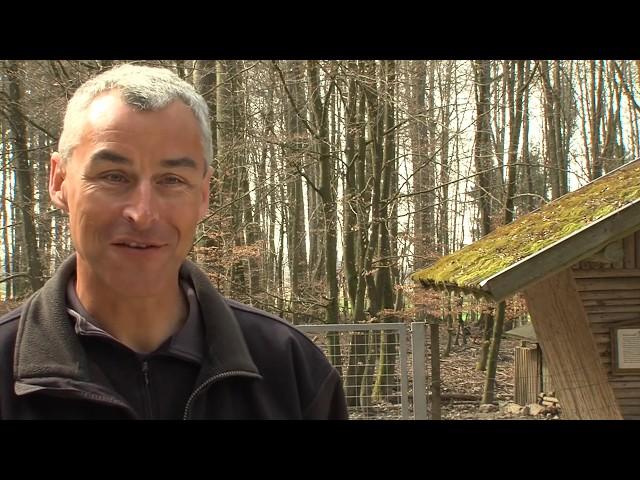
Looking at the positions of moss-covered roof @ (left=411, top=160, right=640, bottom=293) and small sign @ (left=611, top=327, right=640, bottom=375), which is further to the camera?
small sign @ (left=611, top=327, right=640, bottom=375)

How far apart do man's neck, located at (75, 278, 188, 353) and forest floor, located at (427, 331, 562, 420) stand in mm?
7537

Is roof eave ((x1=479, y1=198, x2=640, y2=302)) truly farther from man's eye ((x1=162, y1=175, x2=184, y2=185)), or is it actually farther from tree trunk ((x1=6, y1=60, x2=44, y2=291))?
tree trunk ((x1=6, y1=60, x2=44, y2=291))

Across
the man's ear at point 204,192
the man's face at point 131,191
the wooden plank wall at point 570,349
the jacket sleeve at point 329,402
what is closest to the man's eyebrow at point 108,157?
the man's face at point 131,191

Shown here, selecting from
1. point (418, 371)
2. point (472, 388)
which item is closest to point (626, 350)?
point (418, 371)

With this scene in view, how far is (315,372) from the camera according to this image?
75.0 inches

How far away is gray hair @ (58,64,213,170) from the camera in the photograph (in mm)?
1619

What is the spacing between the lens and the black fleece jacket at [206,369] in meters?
1.59

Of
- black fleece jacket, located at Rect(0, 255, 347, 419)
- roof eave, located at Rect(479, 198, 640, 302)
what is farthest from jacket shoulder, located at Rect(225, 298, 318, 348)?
roof eave, located at Rect(479, 198, 640, 302)

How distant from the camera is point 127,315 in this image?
1729 millimetres

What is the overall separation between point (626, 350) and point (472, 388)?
9.49 metres

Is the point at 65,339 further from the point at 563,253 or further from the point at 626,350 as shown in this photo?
the point at 626,350

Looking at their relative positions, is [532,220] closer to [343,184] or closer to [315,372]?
[315,372]

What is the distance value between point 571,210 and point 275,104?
963 cm
